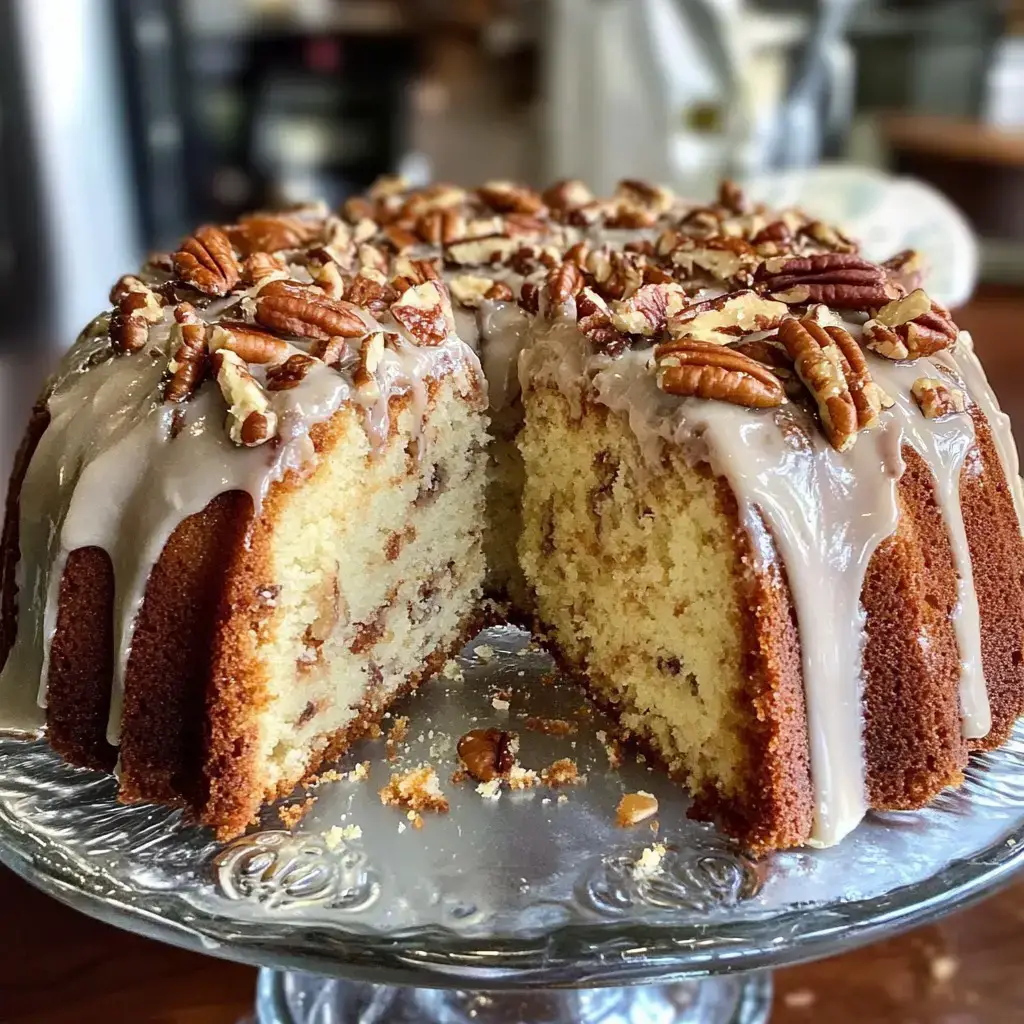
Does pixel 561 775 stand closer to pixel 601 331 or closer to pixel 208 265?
pixel 601 331

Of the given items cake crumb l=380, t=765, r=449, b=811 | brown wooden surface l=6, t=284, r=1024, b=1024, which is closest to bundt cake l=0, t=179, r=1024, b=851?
cake crumb l=380, t=765, r=449, b=811

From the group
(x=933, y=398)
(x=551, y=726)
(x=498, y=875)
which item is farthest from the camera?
(x=551, y=726)

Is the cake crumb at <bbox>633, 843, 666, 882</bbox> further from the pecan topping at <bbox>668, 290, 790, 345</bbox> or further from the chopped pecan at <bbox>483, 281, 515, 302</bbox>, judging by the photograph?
the chopped pecan at <bbox>483, 281, 515, 302</bbox>

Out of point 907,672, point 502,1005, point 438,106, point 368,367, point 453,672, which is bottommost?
point 502,1005

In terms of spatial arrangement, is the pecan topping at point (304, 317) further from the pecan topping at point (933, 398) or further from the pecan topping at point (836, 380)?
the pecan topping at point (933, 398)

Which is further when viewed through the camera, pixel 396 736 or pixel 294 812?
pixel 396 736

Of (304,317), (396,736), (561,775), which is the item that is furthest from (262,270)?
(561,775)

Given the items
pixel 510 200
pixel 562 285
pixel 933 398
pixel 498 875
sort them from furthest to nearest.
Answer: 1. pixel 510 200
2. pixel 562 285
3. pixel 933 398
4. pixel 498 875

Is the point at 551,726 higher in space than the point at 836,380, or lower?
lower
